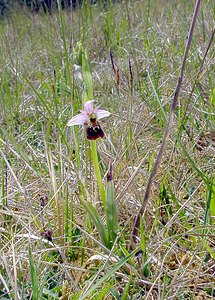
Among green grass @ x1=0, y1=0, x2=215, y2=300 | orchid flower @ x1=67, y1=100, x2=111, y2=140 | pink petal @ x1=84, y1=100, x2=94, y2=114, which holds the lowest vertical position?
green grass @ x1=0, y1=0, x2=215, y2=300

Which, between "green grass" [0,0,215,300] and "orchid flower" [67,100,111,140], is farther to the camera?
"orchid flower" [67,100,111,140]

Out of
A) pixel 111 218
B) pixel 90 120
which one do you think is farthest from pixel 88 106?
pixel 111 218

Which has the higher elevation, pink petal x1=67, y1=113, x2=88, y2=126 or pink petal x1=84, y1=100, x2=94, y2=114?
pink petal x1=84, y1=100, x2=94, y2=114

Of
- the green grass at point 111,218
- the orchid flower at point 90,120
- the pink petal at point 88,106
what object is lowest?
the green grass at point 111,218

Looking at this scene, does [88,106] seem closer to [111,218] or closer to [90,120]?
[90,120]

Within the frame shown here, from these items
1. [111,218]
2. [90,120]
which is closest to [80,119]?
[90,120]

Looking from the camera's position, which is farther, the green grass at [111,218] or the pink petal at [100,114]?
the pink petal at [100,114]

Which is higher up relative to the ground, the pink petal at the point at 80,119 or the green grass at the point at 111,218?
the pink petal at the point at 80,119

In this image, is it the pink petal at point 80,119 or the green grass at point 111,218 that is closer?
the green grass at point 111,218

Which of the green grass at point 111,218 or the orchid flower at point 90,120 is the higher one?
the orchid flower at point 90,120

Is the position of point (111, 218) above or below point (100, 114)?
below

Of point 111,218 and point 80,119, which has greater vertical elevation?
point 80,119

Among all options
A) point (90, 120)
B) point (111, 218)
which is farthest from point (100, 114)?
point (111, 218)

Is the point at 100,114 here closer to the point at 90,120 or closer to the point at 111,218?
the point at 90,120
